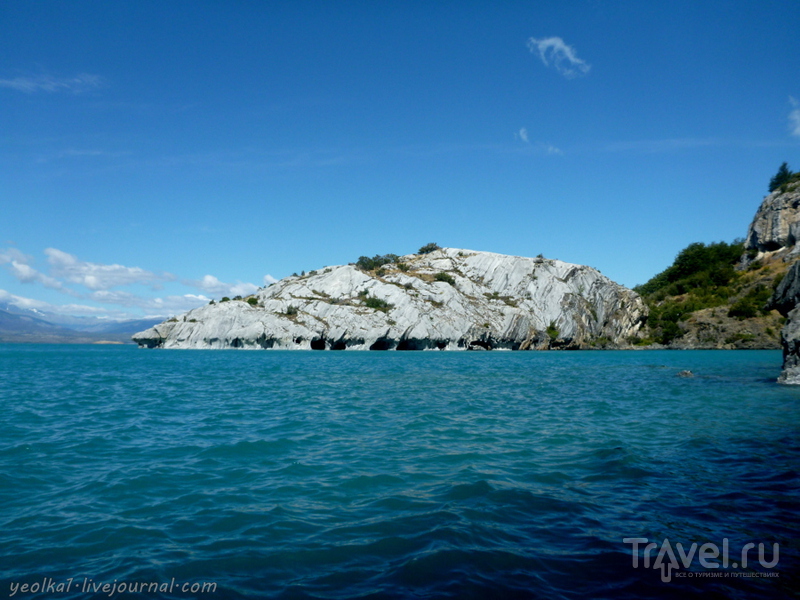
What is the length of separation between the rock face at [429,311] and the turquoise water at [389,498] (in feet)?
211

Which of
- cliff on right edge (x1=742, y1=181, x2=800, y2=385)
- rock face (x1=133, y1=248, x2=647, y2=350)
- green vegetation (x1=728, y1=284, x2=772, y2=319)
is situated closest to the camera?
rock face (x1=133, y1=248, x2=647, y2=350)

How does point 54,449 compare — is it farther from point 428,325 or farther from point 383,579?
point 428,325

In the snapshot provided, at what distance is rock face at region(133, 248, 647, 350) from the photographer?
82.9 metres

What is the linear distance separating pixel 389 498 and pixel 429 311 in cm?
7910

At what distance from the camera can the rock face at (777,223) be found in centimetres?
9882

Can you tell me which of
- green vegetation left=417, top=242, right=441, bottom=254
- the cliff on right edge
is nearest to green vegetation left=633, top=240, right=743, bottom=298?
the cliff on right edge

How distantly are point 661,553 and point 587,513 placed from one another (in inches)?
62.5

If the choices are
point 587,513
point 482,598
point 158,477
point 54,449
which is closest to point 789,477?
point 587,513

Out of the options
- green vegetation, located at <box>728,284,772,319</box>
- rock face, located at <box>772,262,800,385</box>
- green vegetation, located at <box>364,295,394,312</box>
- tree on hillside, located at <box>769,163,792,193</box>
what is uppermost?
tree on hillside, located at <box>769,163,792,193</box>

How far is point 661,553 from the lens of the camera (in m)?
6.81

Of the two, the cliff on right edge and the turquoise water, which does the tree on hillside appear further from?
the turquoise water

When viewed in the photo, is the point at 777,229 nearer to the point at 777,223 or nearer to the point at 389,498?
the point at 777,223

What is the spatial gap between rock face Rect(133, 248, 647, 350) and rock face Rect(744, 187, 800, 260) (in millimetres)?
29269

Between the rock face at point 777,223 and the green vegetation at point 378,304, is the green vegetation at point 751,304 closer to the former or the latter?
Result: the rock face at point 777,223
